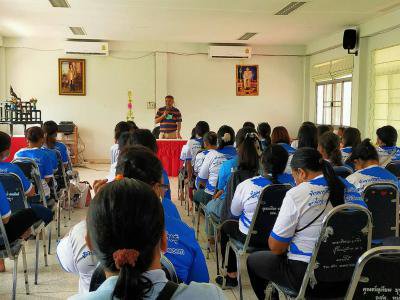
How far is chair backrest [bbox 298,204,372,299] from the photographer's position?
1.95 metres

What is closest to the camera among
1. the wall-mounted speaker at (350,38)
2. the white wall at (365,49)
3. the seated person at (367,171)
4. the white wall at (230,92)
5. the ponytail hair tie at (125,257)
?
the ponytail hair tie at (125,257)

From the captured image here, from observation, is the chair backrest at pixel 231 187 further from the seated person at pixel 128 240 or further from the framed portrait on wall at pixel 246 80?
the framed portrait on wall at pixel 246 80

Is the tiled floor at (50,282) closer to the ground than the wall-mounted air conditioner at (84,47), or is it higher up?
closer to the ground

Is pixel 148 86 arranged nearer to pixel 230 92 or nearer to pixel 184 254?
pixel 230 92

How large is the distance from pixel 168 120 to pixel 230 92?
3019 millimetres

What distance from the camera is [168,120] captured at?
836 centimetres

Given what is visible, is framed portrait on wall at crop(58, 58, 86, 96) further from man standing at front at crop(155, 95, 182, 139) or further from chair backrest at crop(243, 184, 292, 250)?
chair backrest at crop(243, 184, 292, 250)

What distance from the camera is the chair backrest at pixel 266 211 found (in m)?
2.56

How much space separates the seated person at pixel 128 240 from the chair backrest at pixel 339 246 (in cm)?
116

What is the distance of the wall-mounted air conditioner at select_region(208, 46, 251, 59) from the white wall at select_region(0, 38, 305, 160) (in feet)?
0.98

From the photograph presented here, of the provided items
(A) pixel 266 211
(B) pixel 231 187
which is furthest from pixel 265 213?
(B) pixel 231 187

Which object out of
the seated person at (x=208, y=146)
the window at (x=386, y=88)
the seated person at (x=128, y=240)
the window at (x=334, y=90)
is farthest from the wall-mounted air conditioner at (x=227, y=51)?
the seated person at (x=128, y=240)

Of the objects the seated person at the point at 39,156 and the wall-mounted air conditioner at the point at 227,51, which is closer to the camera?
the seated person at the point at 39,156

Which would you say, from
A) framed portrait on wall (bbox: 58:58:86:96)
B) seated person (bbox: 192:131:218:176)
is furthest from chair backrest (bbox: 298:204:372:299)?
framed portrait on wall (bbox: 58:58:86:96)
